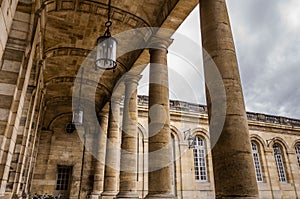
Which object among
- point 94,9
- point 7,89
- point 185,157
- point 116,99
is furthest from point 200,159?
point 7,89

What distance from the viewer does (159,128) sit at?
550cm

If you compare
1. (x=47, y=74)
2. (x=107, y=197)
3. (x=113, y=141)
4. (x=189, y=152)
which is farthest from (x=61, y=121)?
(x=189, y=152)

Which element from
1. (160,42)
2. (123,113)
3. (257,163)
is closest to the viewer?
(160,42)

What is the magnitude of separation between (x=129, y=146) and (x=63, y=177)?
322 inches

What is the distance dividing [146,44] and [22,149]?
15.4 ft

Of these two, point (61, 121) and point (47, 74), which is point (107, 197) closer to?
point (47, 74)

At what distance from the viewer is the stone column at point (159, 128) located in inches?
201

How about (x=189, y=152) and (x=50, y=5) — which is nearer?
(x=50, y=5)

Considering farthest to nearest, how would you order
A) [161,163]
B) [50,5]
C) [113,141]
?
[113,141], [50,5], [161,163]

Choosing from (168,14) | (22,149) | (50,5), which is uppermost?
(50,5)

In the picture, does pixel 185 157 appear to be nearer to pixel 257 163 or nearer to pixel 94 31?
pixel 257 163

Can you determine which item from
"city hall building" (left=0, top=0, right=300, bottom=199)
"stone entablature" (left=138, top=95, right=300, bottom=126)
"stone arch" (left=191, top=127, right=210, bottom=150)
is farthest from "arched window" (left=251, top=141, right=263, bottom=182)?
"stone arch" (left=191, top=127, right=210, bottom=150)

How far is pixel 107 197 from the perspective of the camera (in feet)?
27.8

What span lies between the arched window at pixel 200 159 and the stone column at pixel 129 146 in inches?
378
